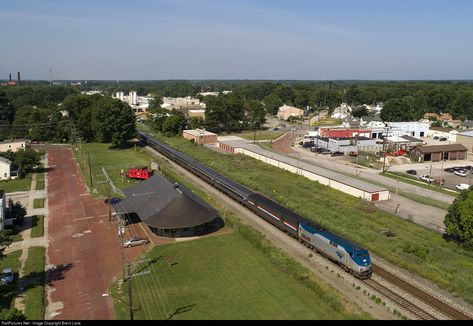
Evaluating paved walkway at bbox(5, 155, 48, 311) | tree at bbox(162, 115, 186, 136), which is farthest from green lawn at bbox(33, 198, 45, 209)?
tree at bbox(162, 115, 186, 136)

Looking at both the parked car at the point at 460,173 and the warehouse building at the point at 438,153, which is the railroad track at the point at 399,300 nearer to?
the parked car at the point at 460,173

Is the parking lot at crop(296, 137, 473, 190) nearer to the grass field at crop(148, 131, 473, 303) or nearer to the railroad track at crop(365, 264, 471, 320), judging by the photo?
the grass field at crop(148, 131, 473, 303)

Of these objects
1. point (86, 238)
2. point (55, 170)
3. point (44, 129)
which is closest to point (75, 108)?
point (44, 129)

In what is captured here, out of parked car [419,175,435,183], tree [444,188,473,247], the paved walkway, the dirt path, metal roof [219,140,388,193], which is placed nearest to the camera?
the dirt path

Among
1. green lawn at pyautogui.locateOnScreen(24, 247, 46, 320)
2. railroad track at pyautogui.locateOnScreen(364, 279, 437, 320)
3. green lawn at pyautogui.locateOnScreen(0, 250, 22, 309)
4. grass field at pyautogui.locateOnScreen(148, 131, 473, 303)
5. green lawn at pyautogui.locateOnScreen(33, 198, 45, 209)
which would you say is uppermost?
grass field at pyautogui.locateOnScreen(148, 131, 473, 303)

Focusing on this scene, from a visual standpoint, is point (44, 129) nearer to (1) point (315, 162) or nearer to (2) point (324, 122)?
(1) point (315, 162)

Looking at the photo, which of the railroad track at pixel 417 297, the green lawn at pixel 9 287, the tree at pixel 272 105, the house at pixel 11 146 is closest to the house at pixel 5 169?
the house at pixel 11 146
